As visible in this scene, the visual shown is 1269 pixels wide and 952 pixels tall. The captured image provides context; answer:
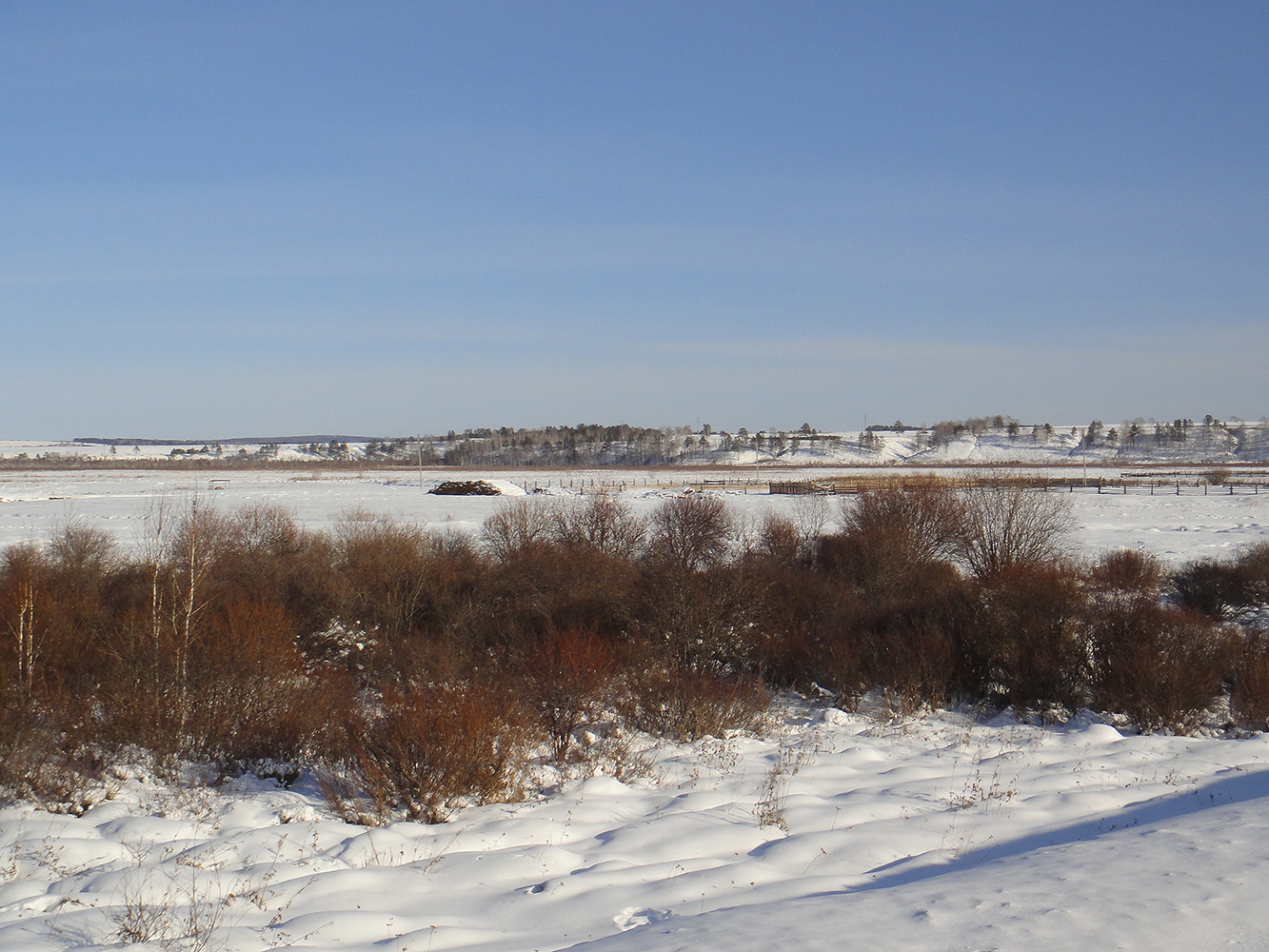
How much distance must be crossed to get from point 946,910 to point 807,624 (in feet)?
39.2

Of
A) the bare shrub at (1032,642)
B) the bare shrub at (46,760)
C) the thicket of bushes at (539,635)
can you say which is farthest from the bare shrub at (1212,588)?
the bare shrub at (46,760)

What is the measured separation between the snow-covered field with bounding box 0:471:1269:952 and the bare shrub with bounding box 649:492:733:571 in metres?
8.83

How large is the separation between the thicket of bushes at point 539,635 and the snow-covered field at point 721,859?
0.82m

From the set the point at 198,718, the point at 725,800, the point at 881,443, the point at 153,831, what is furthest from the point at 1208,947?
the point at 881,443

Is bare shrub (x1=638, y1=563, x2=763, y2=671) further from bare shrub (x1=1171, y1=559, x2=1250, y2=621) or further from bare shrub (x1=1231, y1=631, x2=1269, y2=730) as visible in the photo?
bare shrub (x1=1171, y1=559, x2=1250, y2=621)

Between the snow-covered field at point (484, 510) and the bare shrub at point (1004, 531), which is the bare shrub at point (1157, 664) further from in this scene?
the snow-covered field at point (484, 510)

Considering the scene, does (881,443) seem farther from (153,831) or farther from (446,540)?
(153,831)

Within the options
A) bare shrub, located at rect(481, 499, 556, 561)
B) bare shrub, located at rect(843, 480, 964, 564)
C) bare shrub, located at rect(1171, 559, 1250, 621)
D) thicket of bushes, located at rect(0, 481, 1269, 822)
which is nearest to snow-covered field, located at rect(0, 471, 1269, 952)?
thicket of bushes, located at rect(0, 481, 1269, 822)

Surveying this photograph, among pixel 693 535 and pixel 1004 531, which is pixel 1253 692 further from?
pixel 693 535

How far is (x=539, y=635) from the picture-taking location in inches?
704

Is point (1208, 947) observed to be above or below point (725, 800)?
above

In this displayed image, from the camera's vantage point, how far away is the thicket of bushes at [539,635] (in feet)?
35.4

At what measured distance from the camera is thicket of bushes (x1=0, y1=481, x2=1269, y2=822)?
35.4 feet

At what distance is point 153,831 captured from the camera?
8.71m
